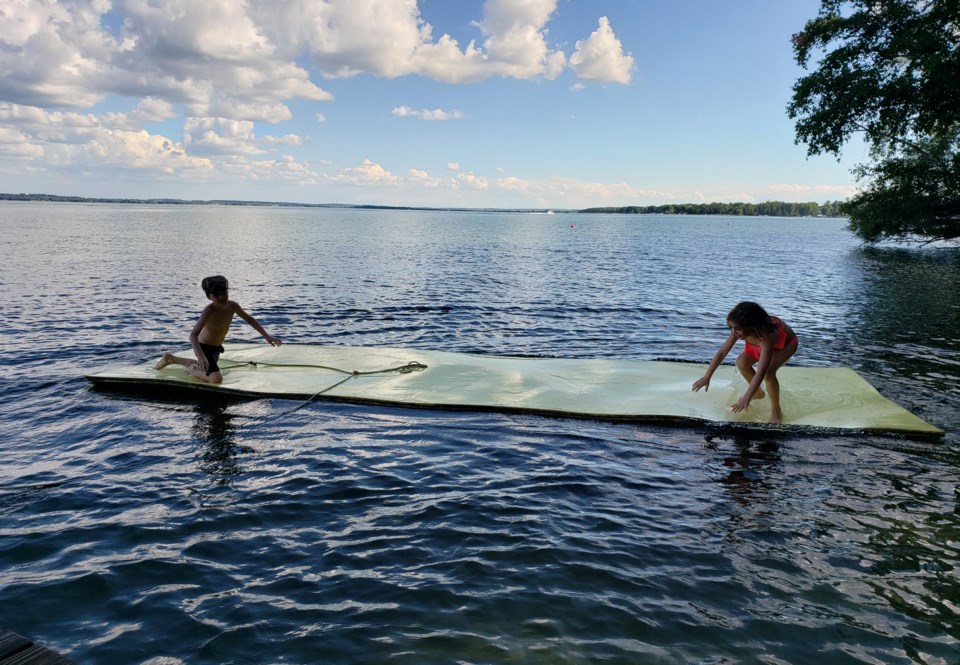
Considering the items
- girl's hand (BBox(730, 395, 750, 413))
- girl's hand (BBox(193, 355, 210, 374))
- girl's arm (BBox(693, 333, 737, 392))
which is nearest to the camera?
girl's hand (BBox(730, 395, 750, 413))

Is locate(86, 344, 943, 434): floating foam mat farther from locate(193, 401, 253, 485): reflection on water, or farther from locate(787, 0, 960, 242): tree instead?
locate(787, 0, 960, 242): tree

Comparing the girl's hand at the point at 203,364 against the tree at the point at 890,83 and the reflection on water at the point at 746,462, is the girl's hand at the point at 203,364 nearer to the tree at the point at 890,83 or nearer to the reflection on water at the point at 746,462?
the reflection on water at the point at 746,462

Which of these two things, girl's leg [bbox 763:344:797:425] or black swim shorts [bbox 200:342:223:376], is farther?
black swim shorts [bbox 200:342:223:376]

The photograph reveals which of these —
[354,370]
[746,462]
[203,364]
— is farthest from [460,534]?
[203,364]

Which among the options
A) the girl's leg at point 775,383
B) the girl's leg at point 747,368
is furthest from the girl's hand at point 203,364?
the girl's leg at point 775,383

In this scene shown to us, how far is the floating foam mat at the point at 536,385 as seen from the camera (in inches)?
347

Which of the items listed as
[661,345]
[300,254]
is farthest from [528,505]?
[300,254]

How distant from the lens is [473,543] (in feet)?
19.0

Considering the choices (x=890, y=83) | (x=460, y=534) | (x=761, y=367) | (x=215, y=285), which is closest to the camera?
(x=460, y=534)

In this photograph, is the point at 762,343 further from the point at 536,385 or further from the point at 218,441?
the point at 218,441

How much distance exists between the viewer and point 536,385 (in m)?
10.1

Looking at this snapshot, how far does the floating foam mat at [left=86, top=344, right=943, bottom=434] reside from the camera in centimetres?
881

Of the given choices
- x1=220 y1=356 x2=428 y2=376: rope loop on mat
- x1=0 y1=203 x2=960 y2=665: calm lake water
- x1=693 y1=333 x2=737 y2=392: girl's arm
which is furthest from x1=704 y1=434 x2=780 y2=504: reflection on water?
x1=220 y1=356 x2=428 y2=376: rope loop on mat

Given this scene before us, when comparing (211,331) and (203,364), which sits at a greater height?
(211,331)
